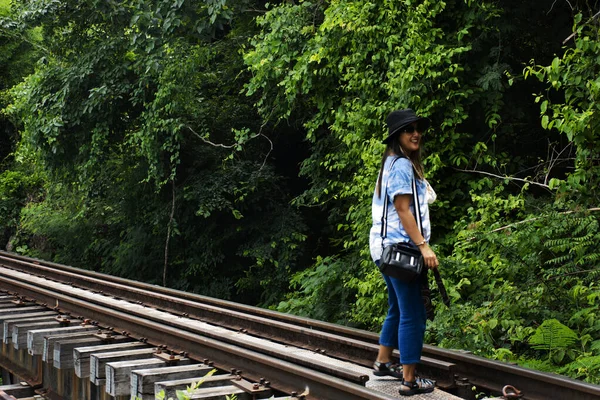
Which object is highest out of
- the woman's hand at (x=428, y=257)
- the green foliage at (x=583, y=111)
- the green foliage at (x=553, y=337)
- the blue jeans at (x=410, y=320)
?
the green foliage at (x=583, y=111)

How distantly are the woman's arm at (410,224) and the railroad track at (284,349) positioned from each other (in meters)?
0.86

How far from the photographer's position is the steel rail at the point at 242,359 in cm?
462

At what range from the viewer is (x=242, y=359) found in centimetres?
566

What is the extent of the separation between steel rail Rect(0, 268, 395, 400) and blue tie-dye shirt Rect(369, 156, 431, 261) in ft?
2.88

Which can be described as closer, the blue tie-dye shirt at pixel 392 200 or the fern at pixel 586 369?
the blue tie-dye shirt at pixel 392 200

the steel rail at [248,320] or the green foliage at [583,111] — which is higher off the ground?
the green foliage at [583,111]

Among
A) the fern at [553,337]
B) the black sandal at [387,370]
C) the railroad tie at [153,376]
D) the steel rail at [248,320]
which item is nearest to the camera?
the railroad tie at [153,376]

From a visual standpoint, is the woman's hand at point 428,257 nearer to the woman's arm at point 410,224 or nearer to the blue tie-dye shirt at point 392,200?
the woman's arm at point 410,224

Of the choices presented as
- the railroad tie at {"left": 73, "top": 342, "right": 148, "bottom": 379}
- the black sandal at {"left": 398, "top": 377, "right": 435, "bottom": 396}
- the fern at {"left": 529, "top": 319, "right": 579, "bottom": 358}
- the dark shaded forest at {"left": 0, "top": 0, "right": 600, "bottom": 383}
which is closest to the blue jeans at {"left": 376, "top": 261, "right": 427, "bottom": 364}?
the black sandal at {"left": 398, "top": 377, "right": 435, "bottom": 396}

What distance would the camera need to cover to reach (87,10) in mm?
15914

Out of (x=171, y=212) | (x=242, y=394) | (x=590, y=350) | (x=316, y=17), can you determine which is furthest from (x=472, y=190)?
(x=171, y=212)

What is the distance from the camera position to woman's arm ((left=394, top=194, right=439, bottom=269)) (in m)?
4.73

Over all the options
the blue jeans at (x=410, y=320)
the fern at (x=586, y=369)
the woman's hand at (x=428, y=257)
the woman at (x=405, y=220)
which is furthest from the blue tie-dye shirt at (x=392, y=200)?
the fern at (x=586, y=369)

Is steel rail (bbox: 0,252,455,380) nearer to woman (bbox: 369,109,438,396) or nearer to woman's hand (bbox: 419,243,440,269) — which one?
woman (bbox: 369,109,438,396)
